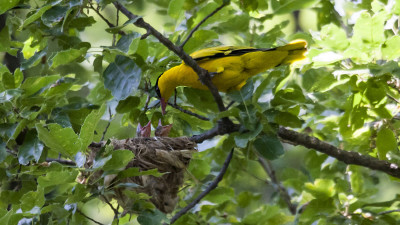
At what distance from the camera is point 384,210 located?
13.0 feet

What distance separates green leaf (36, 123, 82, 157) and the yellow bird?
1.43m

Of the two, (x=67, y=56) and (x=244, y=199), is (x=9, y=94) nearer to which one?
(x=67, y=56)

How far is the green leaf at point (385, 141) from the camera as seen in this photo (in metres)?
3.73

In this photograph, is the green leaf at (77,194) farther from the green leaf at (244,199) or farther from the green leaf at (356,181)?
the green leaf at (244,199)

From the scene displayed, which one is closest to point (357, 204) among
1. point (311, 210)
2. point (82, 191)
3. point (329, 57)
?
point (311, 210)

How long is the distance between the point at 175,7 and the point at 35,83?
1088 mm

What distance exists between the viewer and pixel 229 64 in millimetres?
4301

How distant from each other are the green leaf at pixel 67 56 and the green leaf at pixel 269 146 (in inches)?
49.2

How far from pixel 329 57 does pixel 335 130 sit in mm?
1129

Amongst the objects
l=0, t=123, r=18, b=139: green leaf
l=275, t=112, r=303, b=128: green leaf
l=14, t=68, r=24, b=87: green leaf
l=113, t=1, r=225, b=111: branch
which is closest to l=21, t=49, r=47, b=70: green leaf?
l=14, t=68, r=24, b=87: green leaf

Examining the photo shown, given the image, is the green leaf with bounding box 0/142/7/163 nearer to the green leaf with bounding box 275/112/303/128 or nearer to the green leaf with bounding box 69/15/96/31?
the green leaf with bounding box 69/15/96/31

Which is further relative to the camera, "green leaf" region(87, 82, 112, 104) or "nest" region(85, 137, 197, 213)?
"green leaf" region(87, 82, 112, 104)

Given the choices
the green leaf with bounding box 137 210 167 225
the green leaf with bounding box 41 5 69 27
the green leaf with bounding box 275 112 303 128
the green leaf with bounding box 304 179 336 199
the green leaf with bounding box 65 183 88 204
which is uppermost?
the green leaf with bounding box 41 5 69 27

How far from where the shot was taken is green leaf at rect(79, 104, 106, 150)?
8.81ft
